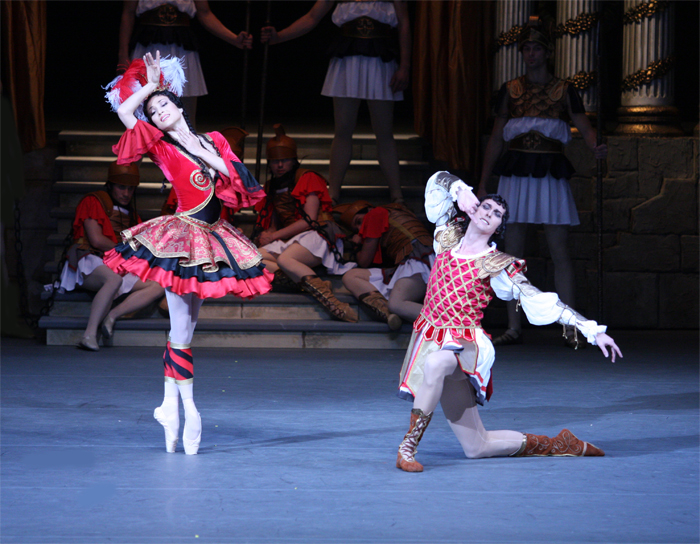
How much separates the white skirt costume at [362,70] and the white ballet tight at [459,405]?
3387 mm

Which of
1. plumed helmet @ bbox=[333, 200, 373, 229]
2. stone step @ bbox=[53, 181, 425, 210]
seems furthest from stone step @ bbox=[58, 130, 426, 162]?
plumed helmet @ bbox=[333, 200, 373, 229]

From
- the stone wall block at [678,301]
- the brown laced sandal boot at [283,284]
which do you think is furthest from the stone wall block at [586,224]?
the brown laced sandal boot at [283,284]

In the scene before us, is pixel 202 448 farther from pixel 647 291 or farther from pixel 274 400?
pixel 647 291

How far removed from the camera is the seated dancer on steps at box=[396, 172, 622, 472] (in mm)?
3180

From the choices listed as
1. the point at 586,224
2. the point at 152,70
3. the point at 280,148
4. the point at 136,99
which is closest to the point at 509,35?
the point at 586,224

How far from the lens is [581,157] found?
6.55 m

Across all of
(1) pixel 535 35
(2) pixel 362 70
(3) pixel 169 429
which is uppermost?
(1) pixel 535 35

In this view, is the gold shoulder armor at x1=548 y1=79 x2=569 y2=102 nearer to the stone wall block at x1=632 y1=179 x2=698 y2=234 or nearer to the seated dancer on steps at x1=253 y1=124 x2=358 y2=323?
the stone wall block at x1=632 y1=179 x2=698 y2=234

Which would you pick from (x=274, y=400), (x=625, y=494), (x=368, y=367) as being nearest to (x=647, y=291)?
(x=368, y=367)

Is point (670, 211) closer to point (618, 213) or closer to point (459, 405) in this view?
point (618, 213)

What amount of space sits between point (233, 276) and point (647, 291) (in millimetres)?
4214

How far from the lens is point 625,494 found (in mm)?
2881

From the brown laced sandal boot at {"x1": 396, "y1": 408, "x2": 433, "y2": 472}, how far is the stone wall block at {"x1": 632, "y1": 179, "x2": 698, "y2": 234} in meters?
4.00

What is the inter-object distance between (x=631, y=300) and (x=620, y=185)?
0.88 metres
